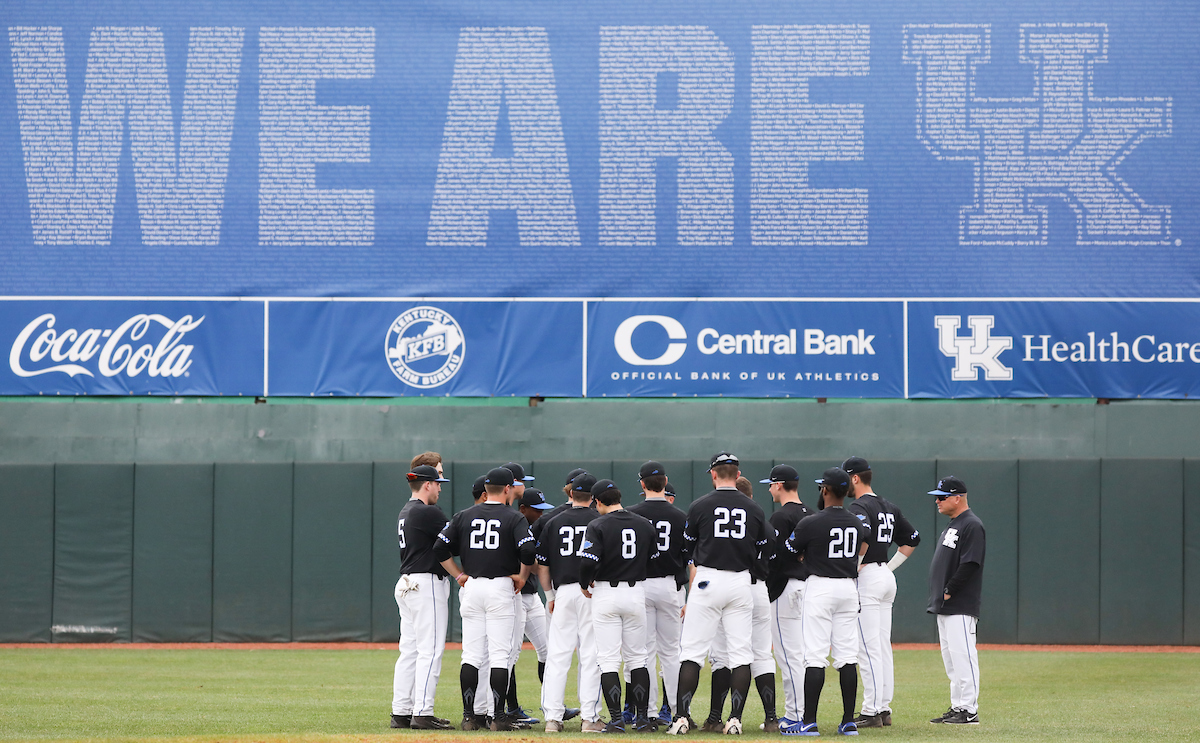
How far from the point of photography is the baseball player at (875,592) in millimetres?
8781

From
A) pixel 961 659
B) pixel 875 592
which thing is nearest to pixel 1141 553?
pixel 961 659

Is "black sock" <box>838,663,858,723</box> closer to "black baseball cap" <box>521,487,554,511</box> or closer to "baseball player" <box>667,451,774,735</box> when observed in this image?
"baseball player" <box>667,451,774,735</box>

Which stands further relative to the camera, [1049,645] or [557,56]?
[557,56]

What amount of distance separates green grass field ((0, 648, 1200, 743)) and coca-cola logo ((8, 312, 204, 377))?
347cm

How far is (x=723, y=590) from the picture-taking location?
26.6ft

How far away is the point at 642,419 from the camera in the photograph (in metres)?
15.5

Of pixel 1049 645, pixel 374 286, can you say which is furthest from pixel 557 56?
pixel 1049 645

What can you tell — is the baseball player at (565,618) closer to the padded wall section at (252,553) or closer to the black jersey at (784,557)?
the black jersey at (784,557)

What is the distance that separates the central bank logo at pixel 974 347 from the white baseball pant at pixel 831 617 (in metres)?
7.42

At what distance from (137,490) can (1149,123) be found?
1322 centimetres


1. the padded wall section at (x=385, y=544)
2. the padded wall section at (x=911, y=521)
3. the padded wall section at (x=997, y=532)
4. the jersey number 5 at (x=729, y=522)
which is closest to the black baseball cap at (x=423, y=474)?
the jersey number 5 at (x=729, y=522)

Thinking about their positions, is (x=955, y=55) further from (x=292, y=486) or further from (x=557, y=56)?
(x=292, y=486)

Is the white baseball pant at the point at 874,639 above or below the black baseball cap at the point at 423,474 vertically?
below

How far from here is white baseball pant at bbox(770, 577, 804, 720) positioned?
8734 mm
